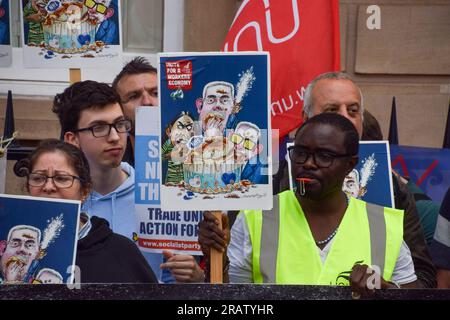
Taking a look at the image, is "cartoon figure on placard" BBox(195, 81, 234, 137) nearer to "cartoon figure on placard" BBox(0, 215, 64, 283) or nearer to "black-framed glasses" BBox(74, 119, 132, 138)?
"cartoon figure on placard" BBox(0, 215, 64, 283)

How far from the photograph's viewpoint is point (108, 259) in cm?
429

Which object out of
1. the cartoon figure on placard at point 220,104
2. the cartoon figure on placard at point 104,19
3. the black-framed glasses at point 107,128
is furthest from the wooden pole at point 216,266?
the cartoon figure on placard at point 104,19

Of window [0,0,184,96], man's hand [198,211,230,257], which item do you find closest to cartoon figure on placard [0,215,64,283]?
Answer: man's hand [198,211,230,257]

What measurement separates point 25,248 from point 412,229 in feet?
5.39

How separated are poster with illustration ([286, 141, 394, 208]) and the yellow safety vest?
562 millimetres

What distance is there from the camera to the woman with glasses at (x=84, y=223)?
13.9ft

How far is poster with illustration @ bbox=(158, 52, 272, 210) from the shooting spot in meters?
4.03

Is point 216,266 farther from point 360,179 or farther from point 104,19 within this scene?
point 104,19

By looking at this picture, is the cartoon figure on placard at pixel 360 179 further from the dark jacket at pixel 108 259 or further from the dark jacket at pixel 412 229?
the dark jacket at pixel 108 259

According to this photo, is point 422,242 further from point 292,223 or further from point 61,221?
point 61,221

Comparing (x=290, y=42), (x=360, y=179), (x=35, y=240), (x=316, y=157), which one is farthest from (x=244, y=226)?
(x=290, y=42)

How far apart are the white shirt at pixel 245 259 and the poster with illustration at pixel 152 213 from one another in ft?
1.59
